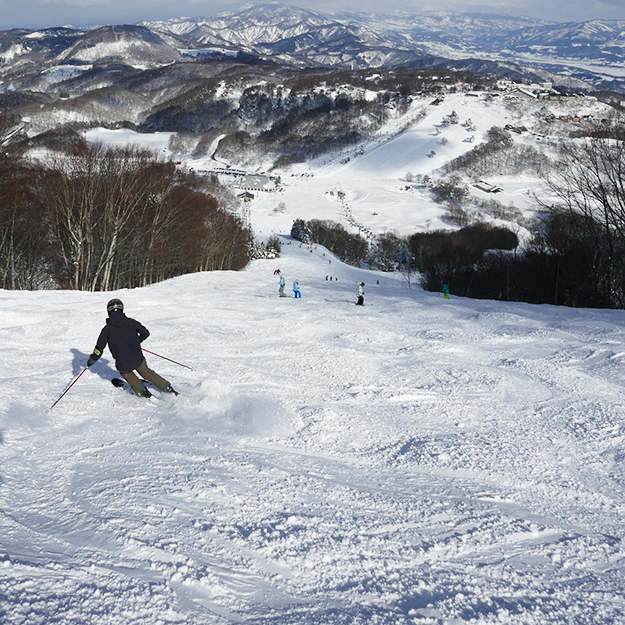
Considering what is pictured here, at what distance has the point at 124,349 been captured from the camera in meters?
7.01

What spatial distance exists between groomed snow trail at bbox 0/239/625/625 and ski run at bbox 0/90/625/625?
0.02 metres

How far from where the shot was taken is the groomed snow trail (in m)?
3.39

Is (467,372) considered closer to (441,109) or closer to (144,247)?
(144,247)

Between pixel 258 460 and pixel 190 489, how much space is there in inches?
37.8

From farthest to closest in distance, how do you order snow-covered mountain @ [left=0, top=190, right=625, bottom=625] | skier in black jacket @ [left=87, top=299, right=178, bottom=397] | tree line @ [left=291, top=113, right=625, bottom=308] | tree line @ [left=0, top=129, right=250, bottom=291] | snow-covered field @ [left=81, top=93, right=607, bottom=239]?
snow-covered field @ [left=81, top=93, right=607, bottom=239] → tree line @ [left=0, top=129, right=250, bottom=291] → tree line @ [left=291, top=113, right=625, bottom=308] → skier in black jacket @ [left=87, top=299, right=178, bottom=397] → snow-covered mountain @ [left=0, top=190, right=625, bottom=625]

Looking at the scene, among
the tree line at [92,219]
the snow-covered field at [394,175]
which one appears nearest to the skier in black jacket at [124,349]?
the tree line at [92,219]

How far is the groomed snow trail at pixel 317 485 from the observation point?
3391 mm

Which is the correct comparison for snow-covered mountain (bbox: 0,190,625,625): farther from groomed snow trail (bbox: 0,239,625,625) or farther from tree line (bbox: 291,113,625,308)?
tree line (bbox: 291,113,625,308)

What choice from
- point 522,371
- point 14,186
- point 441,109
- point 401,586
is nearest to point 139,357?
point 401,586

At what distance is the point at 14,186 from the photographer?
21.2 m

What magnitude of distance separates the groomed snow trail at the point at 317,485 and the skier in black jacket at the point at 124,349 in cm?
33

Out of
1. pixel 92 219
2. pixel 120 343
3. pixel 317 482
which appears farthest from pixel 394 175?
pixel 317 482

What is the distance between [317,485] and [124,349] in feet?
12.9

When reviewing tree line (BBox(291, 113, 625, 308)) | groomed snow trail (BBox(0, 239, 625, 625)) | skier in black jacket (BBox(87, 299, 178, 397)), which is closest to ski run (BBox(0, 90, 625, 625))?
groomed snow trail (BBox(0, 239, 625, 625))
